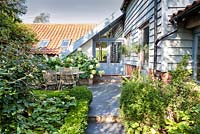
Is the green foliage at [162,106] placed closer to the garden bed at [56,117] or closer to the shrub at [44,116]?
the garden bed at [56,117]

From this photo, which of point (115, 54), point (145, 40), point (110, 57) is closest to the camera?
point (145, 40)

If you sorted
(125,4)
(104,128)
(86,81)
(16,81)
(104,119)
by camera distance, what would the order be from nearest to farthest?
(16,81) → (104,128) → (104,119) → (86,81) → (125,4)

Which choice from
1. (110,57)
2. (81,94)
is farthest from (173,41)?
(110,57)

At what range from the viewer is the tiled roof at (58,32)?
17.7 metres

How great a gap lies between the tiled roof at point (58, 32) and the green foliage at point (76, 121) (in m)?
11.3

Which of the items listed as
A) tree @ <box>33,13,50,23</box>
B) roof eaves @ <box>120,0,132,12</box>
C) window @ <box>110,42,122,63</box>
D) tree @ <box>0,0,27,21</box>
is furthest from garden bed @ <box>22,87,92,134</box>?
tree @ <box>33,13,50,23</box>

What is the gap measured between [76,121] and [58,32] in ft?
51.7

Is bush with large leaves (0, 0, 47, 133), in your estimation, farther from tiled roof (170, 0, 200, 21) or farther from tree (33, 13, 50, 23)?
tree (33, 13, 50, 23)

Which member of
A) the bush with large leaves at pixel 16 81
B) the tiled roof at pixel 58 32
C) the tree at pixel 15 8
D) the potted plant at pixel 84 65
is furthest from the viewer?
the tiled roof at pixel 58 32

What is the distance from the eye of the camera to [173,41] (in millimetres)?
5949

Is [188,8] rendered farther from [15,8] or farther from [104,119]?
[15,8]

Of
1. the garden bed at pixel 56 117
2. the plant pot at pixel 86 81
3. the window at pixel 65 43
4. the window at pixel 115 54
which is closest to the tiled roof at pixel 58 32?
the window at pixel 65 43

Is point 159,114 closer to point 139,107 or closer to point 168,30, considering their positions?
point 139,107

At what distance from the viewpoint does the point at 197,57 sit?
18.8 feet
